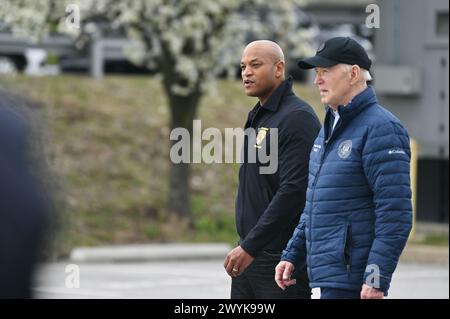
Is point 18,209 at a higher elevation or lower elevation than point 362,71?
lower

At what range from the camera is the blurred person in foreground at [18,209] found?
2.13 m

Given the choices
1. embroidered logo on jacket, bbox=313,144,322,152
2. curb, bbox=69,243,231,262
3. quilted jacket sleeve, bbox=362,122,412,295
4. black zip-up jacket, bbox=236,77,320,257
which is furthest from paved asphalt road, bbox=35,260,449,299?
quilted jacket sleeve, bbox=362,122,412,295

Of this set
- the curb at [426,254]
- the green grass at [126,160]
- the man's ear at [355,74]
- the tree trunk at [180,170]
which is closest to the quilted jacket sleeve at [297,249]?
the man's ear at [355,74]

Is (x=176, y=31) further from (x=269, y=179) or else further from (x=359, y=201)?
(x=359, y=201)

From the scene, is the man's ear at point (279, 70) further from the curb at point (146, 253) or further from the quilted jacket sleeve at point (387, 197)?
the curb at point (146, 253)

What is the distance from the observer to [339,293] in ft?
17.6

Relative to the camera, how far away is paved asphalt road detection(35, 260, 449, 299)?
41.0 feet

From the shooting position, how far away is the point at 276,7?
19438 mm

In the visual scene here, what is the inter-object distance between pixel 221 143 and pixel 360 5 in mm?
13794

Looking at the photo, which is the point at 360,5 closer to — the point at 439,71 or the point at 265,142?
the point at 439,71

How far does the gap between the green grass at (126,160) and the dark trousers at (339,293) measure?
1145 cm

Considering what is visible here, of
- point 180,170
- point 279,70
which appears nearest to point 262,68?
point 279,70

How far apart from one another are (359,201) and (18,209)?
3.26 m

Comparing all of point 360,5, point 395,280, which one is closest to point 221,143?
point 395,280
